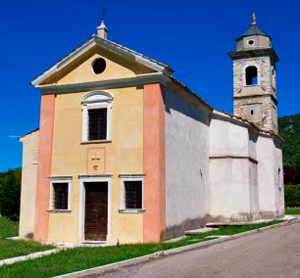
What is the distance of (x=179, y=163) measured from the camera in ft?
57.8

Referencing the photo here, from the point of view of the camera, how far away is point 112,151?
16516mm

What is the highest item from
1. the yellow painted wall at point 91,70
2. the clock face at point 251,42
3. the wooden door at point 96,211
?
the clock face at point 251,42

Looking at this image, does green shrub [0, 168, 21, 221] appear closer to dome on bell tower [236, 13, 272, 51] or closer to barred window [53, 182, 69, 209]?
barred window [53, 182, 69, 209]

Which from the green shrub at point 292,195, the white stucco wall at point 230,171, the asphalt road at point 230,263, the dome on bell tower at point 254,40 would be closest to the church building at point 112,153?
the white stucco wall at point 230,171

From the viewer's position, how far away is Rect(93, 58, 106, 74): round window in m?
17.3

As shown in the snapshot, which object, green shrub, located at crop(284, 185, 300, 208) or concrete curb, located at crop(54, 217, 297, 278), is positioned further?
green shrub, located at crop(284, 185, 300, 208)

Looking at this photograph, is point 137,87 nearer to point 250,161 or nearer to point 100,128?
point 100,128

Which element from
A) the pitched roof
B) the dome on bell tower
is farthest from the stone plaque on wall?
the dome on bell tower

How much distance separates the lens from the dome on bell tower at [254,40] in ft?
93.6

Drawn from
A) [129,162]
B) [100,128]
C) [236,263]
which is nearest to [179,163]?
[129,162]

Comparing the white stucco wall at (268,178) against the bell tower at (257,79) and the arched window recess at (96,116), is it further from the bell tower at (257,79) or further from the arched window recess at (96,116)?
the arched window recess at (96,116)

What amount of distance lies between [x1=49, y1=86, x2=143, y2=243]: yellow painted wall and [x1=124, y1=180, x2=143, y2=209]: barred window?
0.31 meters

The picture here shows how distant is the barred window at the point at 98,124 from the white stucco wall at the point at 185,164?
251cm

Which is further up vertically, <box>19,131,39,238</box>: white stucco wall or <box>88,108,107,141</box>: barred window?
<box>88,108,107,141</box>: barred window
